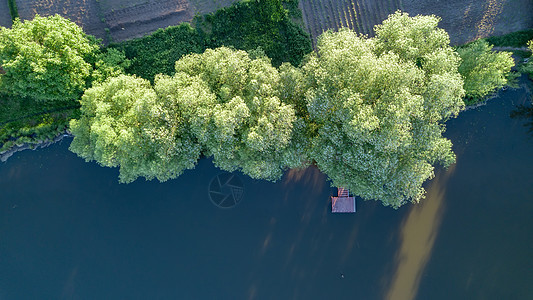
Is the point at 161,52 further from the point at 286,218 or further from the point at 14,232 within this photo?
the point at 14,232

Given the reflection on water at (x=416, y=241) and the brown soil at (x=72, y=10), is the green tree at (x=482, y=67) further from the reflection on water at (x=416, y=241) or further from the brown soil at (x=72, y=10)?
the brown soil at (x=72, y=10)

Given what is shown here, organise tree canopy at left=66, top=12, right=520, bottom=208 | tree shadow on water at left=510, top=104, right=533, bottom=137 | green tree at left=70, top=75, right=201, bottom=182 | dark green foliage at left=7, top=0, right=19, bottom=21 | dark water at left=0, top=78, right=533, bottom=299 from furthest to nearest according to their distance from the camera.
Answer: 1. tree shadow on water at left=510, top=104, right=533, bottom=137
2. dark water at left=0, top=78, right=533, bottom=299
3. dark green foliage at left=7, top=0, right=19, bottom=21
4. green tree at left=70, top=75, right=201, bottom=182
5. tree canopy at left=66, top=12, right=520, bottom=208

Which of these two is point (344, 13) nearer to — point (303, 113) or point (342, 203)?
point (303, 113)

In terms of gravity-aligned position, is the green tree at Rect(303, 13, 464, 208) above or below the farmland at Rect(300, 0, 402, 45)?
below

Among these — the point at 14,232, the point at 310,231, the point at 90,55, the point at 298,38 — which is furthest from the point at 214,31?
the point at 14,232

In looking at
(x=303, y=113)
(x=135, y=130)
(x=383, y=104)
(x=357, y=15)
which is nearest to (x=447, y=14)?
(x=357, y=15)

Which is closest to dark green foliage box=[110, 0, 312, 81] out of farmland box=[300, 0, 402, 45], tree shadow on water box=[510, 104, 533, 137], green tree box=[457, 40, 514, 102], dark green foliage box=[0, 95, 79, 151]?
farmland box=[300, 0, 402, 45]

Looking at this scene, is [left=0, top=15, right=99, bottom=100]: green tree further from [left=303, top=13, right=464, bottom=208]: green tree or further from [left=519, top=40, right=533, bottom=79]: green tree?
[left=519, top=40, right=533, bottom=79]: green tree

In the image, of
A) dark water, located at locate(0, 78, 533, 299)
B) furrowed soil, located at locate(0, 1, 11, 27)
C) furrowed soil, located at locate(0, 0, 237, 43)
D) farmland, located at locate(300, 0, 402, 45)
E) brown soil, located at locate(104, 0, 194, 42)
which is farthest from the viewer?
dark water, located at locate(0, 78, 533, 299)

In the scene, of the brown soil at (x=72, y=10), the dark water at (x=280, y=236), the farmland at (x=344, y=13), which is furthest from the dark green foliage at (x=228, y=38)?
the dark water at (x=280, y=236)
